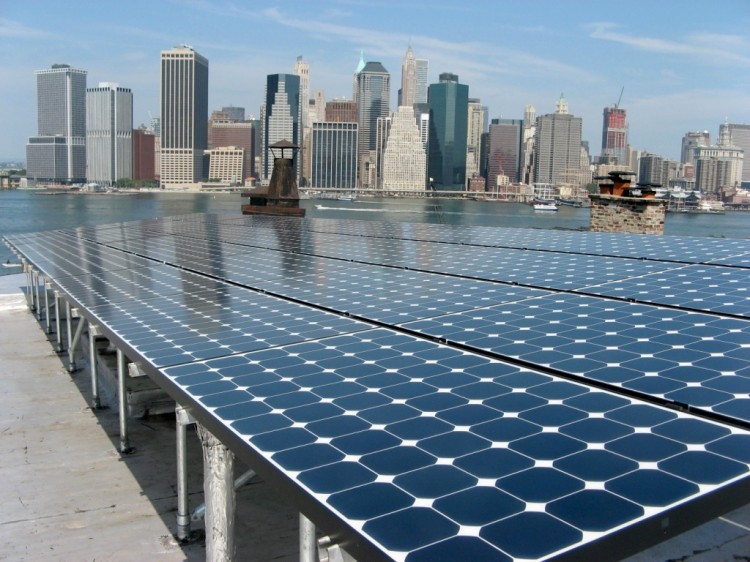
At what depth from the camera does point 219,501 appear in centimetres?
793

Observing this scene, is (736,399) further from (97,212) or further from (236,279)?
(97,212)

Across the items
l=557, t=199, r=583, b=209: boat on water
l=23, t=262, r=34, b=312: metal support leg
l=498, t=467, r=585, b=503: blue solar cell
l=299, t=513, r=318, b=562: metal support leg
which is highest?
l=557, t=199, r=583, b=209: boat on water

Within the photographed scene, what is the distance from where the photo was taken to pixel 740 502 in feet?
16.4

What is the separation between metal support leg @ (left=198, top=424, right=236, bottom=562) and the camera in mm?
7844

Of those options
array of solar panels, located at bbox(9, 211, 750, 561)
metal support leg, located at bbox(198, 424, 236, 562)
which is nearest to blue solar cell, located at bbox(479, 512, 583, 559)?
array of solar panels, located at bbox(9, 211, 750, 561)

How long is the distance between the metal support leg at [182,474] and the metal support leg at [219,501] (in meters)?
0.59

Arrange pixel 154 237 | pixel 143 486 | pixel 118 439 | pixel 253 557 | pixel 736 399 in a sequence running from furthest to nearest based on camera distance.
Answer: pixel 154 237
pixel 118 439
pixel 143 486
pixel 253 557
pixel 736 399

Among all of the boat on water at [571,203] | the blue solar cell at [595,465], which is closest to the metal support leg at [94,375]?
the blue solar cell at [595,465]

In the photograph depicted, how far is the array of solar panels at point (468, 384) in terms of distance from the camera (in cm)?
486

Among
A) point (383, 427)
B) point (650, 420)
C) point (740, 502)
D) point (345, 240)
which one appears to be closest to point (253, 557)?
point (383, 427)

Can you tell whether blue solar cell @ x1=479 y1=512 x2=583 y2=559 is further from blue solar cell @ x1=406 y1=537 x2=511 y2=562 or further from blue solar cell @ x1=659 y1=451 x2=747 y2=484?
blue solar cell @ x1=659 y1=451 x2=747 y2=484

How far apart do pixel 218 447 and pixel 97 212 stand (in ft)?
444

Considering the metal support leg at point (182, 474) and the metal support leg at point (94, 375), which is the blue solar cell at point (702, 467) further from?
Result: the metal support leg at point (94, 375)

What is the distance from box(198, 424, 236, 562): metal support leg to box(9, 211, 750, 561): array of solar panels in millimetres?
701
